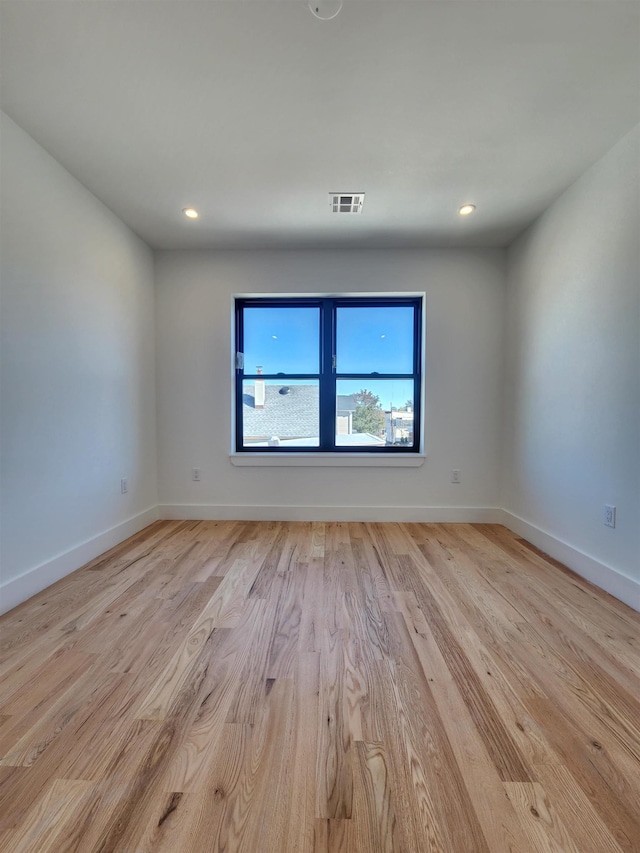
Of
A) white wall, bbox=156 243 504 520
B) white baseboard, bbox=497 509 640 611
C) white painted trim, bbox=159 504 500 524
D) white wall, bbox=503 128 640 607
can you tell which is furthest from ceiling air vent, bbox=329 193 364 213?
white baseboard, bbox=497 509 640 611

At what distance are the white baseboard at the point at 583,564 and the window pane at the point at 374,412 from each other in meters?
1.22

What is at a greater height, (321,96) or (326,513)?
(321,96)

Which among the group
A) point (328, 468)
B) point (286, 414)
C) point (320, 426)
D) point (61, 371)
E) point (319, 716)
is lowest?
point (319, 716)

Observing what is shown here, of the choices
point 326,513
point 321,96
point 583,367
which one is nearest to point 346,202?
point 321,96

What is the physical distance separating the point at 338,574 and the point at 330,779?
1.23 metres

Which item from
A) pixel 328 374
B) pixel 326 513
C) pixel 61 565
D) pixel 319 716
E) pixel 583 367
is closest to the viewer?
pixel 319 716

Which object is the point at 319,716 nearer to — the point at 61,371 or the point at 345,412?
the point at 61,371

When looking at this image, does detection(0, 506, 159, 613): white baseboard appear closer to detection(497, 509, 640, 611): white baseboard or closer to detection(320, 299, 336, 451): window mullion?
detection(320, 299, 336, 451): window mullion

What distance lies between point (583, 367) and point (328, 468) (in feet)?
6.83

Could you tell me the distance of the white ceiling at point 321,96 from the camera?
51.9 inches

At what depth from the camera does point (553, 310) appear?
2500mm

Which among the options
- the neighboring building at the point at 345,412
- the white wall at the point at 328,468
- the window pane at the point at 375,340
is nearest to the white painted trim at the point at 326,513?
the white wall at the point at 328,468

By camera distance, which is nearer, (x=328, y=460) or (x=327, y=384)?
(x=328, y=460)

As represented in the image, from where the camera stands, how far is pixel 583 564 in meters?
2.15
